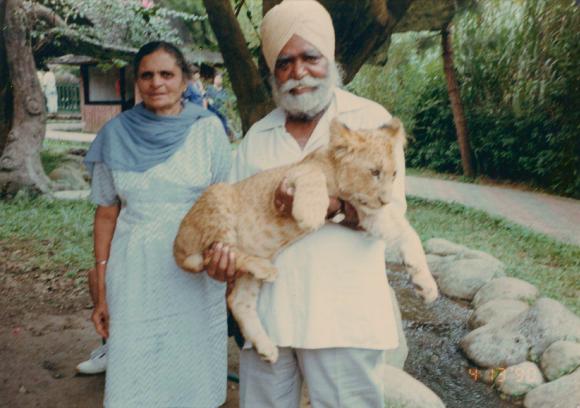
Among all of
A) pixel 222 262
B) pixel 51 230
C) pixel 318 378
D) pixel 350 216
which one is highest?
pixel 350 216

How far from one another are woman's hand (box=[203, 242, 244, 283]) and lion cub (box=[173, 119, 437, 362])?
1.0 inches

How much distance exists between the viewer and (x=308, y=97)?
91.4 inches

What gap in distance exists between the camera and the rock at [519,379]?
4.58 metres

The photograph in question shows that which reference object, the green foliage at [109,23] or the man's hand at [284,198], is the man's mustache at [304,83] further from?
the green foliage at [109,23]

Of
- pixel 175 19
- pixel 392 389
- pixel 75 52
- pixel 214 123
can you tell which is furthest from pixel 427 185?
pixel 214 123

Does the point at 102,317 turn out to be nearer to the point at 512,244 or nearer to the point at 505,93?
the point at 512,244

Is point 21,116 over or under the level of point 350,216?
over

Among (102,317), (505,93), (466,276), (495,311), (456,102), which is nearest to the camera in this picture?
(102,317)

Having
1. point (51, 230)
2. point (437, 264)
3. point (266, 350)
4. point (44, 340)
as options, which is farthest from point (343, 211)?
point (51, 230)

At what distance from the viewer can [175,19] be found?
584 inches

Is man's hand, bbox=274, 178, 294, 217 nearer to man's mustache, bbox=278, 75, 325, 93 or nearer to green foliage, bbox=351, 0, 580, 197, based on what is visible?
man's mustache, bbox=278, 75, 325, 93

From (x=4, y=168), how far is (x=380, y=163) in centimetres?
958

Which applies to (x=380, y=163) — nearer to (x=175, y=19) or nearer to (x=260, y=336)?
(x=260, y=336)

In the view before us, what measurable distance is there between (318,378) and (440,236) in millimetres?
6973
